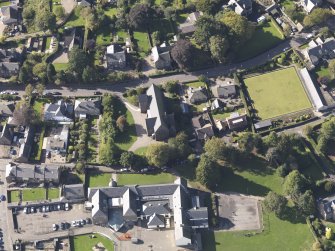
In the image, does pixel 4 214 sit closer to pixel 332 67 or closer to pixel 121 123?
pixel 121 123

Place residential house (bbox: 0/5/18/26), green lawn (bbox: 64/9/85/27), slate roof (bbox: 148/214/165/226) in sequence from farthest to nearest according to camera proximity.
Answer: residential house (bbox: 0/5/18/26), green lawn (bbox: 64/9/85/27), slate roof (bbox: 148/214/165/226)

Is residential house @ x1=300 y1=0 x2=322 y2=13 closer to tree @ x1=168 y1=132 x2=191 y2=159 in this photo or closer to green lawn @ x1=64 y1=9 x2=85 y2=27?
tree @ x1=168 y1=132 x2=191 y2=159

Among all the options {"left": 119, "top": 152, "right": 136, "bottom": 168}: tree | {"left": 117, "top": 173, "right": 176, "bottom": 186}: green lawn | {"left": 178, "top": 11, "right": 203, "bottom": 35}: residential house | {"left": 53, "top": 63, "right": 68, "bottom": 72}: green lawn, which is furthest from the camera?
{"left": 178, "top": 11, "right": 203, "bottom": 35}: residential house

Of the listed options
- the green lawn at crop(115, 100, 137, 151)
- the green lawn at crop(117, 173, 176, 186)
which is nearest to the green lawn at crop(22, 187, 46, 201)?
the green lawn at crop(117, 173, 176, 186)

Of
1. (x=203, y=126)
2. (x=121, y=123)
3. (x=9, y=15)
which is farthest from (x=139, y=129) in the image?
(x=9, y=15)

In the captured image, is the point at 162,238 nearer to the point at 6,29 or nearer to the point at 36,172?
the point at 36,172

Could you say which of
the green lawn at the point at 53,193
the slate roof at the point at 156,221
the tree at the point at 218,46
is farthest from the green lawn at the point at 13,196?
the tree at the point at 218,46

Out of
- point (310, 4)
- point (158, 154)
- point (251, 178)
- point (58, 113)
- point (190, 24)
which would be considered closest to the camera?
point (158, 154)
